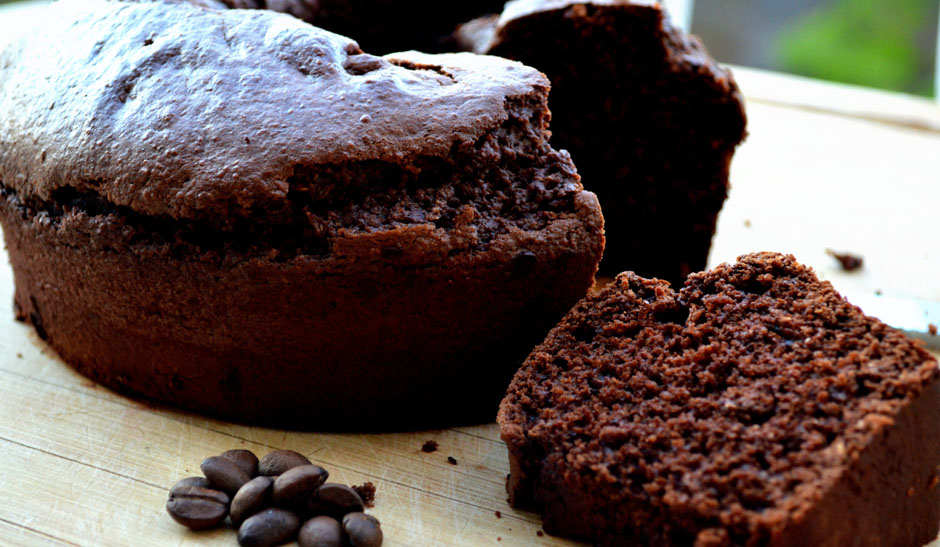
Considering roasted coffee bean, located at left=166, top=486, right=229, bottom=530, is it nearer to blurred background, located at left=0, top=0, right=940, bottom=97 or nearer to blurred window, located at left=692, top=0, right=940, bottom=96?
blurred background, located at left=0, top=0, right=940, bottom=97

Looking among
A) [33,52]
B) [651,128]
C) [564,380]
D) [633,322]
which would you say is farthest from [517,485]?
[33,52]

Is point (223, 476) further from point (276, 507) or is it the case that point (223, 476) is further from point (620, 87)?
point (620, 87)

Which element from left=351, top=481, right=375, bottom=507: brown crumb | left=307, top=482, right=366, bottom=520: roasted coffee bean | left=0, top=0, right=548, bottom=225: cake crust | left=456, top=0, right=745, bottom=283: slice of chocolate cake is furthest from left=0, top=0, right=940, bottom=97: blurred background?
left=307, top=482, right=366, bottom=520: roasted coffee bean

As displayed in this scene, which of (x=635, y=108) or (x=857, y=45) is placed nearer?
(x=635, y=108)

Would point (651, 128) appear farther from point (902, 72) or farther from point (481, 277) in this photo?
point (902, 72)

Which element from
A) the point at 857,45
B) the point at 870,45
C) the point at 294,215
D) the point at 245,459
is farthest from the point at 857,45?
the point at 245,459

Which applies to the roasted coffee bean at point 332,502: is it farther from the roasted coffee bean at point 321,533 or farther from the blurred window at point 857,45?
the blurred window at point 857,45

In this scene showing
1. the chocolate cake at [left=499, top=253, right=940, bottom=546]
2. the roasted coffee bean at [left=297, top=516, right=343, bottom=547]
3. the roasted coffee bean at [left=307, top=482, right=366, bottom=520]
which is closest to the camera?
the chocolate cake at [left=499, top=253, right=940, bottom=546]
